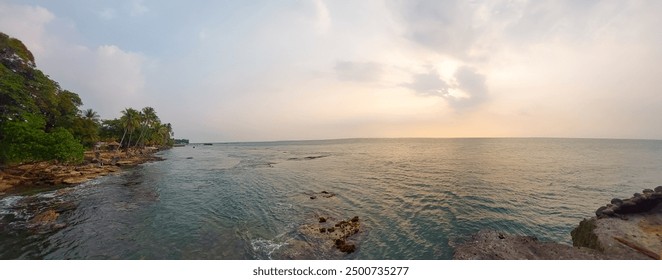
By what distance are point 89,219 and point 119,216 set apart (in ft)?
5.21

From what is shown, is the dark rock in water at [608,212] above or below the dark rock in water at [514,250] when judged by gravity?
above

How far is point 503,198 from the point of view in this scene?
879 inches

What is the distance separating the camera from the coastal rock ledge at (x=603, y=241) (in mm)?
10062

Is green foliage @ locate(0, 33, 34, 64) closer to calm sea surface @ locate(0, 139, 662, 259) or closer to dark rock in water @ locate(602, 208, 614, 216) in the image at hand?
calm sea surface @ locate(0, 139, 662, 259)

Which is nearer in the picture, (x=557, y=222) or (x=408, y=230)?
(x=408, y=230)

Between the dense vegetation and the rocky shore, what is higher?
the dense vegetation

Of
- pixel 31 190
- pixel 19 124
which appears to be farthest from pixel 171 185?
pixel 19 124

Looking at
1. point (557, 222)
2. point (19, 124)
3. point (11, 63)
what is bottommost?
point (557, 222)

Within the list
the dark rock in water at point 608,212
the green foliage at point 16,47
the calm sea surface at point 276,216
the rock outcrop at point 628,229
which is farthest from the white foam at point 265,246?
the green foliage at point 16,47

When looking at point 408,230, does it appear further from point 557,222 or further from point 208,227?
point 208,227

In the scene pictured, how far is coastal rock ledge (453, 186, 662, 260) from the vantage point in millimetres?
10062

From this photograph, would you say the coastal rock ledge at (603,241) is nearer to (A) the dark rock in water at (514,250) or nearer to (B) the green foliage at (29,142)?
(A) the dark rock in water at (514,250)

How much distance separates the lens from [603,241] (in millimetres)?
10664

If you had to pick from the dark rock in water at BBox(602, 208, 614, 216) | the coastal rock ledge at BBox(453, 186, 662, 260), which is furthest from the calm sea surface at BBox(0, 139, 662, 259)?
the dark rock in water at BBox(602, 208, 614, 216)
